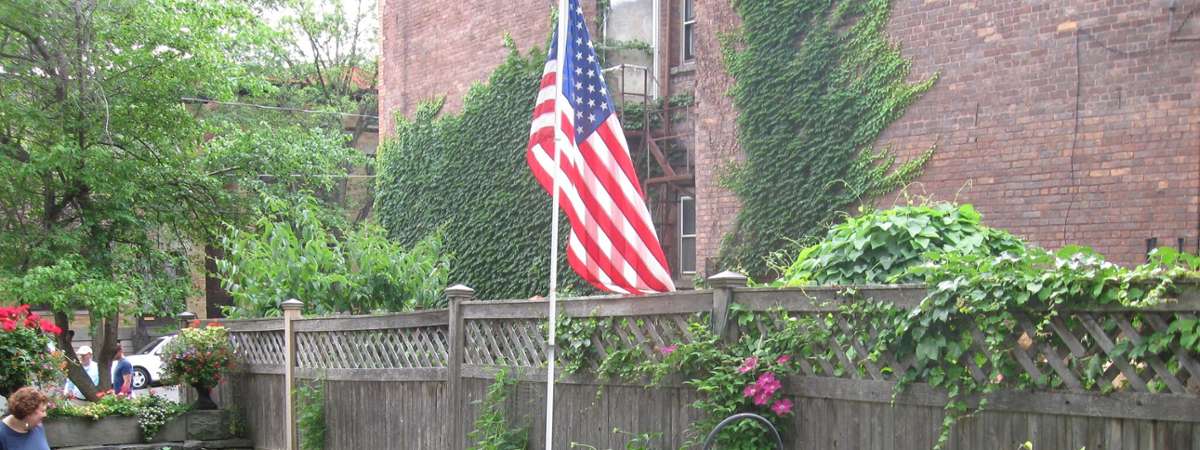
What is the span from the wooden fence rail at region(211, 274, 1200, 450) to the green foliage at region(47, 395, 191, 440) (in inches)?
40.5

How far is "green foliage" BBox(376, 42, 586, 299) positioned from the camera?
63.1 feet

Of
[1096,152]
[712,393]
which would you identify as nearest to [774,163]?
[1096,152]

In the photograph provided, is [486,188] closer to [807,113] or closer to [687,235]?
[687,235]

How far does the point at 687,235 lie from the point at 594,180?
387 inches

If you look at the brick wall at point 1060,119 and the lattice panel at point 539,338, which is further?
the brick wall at point 1060,119

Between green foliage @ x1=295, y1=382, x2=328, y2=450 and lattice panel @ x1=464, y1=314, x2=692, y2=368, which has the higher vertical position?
lattice panel @ x1=464, y1=314, x2=692, y2=368

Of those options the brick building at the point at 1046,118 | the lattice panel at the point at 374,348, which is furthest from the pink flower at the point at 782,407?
the brick building at the point at 1046,118

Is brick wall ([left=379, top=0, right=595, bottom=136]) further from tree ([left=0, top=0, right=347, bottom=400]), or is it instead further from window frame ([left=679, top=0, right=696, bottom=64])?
tree ([left=0, top=0, right=347, bottom=400])

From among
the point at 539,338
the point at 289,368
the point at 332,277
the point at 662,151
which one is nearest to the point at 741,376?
the point at 539,338

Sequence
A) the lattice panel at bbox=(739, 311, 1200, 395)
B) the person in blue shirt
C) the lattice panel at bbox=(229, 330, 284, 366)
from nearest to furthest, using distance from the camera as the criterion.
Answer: the lattice panel at bbox=(739, 311, 1200, 395)
the lattice panel at bbox=(229, 330, 284, 366)
the person in blue shirt

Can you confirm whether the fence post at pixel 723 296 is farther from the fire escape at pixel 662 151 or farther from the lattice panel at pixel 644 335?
the fire escape at pixel 662 151

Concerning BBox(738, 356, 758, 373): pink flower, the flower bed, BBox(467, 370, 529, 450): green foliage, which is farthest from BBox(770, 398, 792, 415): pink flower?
the flower bed

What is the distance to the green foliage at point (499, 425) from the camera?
9.70 metres

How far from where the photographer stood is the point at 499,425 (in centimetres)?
985
